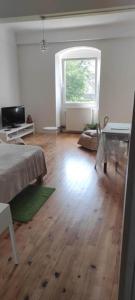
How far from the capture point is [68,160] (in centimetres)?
424

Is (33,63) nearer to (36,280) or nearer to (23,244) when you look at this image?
(23,244)

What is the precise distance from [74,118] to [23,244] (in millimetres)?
5020

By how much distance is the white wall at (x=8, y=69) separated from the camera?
217 inches

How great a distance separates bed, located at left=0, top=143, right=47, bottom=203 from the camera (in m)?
2.31

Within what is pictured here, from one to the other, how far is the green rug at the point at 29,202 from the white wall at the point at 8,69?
3.46m

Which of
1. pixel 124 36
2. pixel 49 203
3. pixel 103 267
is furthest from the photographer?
pixel 124 36

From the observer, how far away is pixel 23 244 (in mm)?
1973

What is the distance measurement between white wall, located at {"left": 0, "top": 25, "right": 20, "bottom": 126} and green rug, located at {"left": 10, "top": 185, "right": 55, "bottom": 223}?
11.4 ft

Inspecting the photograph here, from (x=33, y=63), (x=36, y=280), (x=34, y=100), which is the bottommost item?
(x=36, y=280)

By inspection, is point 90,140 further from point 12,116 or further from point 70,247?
point 70,247

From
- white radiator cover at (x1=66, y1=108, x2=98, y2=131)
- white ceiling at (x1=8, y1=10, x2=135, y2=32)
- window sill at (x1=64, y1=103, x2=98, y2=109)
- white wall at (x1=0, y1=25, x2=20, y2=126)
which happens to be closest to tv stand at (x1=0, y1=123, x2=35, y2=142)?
white wall at (x1=0, y1=25, x2=20, y2=126)

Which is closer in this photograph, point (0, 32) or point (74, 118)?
point (0, 32)

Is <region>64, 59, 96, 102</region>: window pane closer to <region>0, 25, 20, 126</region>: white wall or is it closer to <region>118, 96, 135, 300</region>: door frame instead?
<region>0, 25, 20, 126</region>: white wall

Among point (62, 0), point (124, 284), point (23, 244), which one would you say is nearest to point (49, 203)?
point (23, 244)
